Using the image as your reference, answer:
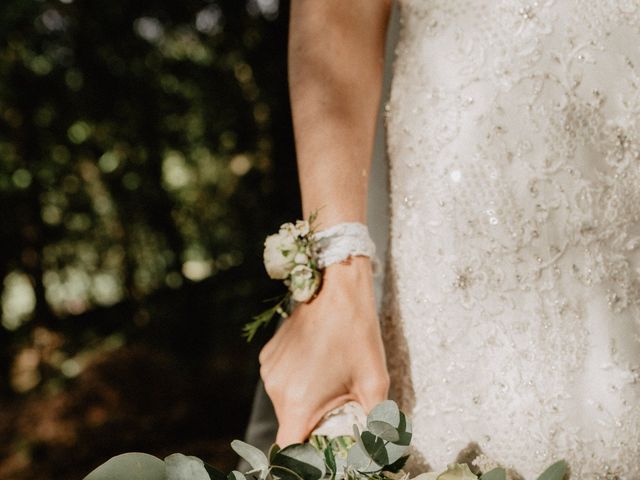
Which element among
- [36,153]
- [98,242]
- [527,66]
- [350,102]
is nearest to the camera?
[527,66]

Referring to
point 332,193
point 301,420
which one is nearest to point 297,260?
point 332,193

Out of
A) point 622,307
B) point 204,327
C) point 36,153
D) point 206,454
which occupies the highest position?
point 622,307

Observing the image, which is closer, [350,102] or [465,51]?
[465,51]

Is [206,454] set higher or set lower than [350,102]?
lower

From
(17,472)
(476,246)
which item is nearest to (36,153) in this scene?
(17,472)

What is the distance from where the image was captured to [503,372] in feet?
2.82

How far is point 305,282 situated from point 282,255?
0.06 meters

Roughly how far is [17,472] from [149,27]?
2.57 metres

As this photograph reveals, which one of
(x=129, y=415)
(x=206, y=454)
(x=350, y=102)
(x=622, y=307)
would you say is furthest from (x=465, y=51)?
(x=129, y=415)

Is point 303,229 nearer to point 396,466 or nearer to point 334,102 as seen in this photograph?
point 334,102

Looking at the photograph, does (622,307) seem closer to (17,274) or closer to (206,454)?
(206,454)

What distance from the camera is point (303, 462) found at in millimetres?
696

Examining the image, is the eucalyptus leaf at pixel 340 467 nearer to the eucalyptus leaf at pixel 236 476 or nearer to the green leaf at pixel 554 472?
the eucalyptus leaf at pixel 236 476

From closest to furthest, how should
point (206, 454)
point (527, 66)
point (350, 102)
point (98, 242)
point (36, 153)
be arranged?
point (527, 66) → point (350, 102) → point (206, 454) → point (36, 153) → point (98, 242)
